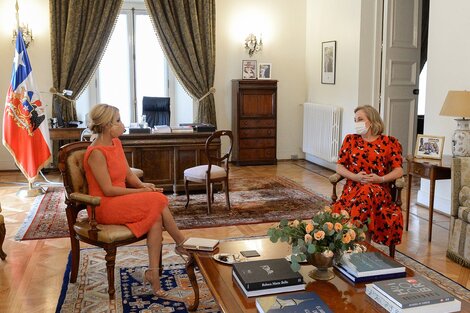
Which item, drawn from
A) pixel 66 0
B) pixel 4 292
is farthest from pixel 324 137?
pixel 4 292

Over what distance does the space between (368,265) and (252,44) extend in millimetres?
6430

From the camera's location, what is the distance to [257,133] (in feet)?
27.4

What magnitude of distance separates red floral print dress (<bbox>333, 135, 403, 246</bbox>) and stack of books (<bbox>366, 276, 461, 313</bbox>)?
1.42 m

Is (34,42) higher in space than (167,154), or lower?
higher

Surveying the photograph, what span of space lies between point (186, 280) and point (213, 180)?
6.06 feet

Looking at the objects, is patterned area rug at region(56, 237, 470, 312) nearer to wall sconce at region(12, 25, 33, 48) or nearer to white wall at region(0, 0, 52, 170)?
white wall at region(0, 0, 52, 170)

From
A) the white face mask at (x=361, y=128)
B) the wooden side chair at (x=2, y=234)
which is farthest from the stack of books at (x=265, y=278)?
the wooden side chair at (x=2, y=234)

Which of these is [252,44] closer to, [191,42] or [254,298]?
[191,42]

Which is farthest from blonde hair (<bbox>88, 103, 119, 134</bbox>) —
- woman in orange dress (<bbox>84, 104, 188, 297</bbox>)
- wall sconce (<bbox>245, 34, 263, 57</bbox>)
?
wall sconce (<bbox>245, 34, 263, 57</bbox>)

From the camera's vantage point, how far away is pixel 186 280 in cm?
352

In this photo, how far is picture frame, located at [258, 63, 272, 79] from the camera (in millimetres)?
8516

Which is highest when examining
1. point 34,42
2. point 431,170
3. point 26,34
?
point 26,34

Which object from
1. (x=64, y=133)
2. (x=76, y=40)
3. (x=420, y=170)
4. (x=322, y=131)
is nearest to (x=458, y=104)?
(x=420, y=170)

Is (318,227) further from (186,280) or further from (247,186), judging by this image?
(247,186)
